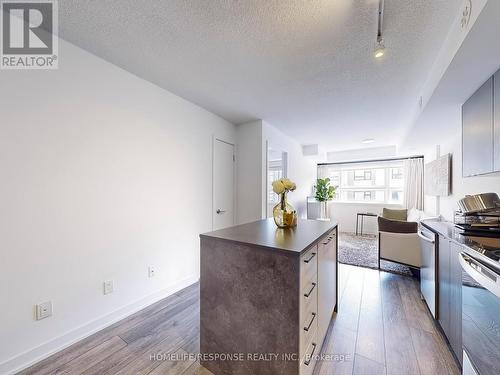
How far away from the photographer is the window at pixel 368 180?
5848mm

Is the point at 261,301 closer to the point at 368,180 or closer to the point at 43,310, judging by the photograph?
the point at 43,310

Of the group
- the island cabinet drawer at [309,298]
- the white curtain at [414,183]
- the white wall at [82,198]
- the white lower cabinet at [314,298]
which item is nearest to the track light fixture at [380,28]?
the white lower cabinet at [314,298]

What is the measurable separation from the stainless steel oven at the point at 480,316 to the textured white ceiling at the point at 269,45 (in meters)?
1.56

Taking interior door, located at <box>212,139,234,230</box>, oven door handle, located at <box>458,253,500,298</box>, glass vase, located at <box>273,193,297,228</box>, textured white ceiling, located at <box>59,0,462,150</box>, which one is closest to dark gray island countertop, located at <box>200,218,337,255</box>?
glass vase, located at <box>273,193,297,228</box>

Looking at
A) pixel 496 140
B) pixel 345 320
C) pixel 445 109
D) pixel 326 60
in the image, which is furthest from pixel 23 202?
pixel 445 109

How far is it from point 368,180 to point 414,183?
1135 mm

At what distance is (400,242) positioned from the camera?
2814 mm

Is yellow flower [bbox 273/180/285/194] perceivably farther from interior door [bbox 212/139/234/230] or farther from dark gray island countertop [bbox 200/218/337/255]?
interior door [bbox 212/139/234/230]

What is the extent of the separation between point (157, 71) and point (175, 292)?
8.20ft

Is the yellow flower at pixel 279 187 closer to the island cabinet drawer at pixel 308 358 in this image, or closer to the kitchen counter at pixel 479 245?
the island cabinet drawer at pixel 308 358

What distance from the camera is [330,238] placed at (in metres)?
1.81

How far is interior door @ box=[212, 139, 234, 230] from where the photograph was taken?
3.18 metres

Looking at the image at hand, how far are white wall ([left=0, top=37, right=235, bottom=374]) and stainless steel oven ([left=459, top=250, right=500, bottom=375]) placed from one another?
258 cm

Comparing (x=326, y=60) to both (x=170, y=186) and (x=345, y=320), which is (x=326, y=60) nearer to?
(x=170, y=186)
